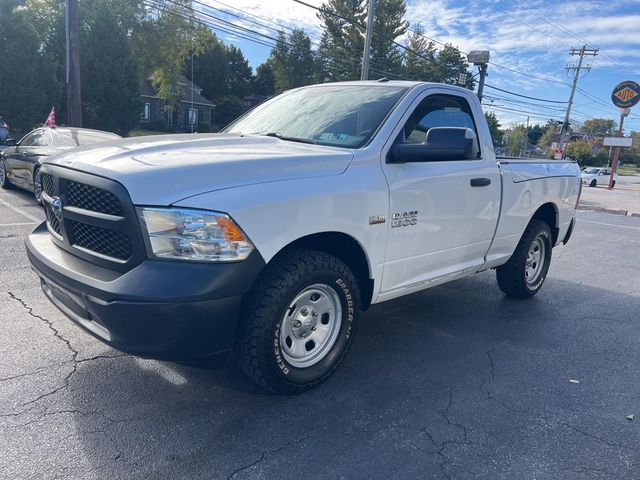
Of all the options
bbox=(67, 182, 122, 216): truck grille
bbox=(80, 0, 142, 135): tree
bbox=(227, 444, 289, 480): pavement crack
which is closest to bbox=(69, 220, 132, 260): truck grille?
bbox=(67, 182, 122, 216): truck grille

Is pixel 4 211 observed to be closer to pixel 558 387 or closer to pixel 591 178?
pixel 558 387

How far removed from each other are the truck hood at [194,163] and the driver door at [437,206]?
58 cm

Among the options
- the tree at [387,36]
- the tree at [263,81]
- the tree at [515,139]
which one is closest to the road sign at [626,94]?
the tree at [387,36]

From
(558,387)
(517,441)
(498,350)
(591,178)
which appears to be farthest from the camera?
(591,178)

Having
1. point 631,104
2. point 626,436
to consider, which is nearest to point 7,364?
point 626,436

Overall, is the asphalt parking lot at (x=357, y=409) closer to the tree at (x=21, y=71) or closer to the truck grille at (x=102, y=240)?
the truck grille at (x=102, y=240)

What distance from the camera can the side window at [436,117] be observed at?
158 inches

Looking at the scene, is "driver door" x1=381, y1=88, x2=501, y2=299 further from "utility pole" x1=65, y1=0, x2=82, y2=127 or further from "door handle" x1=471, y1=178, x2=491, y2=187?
"utility pole" x1=65, y1=0, x2=82, y2=127

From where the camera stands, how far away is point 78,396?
3115mm

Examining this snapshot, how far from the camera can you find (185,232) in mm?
2604

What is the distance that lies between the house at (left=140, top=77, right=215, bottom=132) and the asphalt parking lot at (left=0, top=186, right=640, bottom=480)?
45.6m

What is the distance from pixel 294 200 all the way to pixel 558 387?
2.28m

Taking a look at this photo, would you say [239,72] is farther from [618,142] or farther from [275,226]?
[275,226]

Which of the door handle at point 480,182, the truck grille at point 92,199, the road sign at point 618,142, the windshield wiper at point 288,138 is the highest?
the road sign at point 618,142
